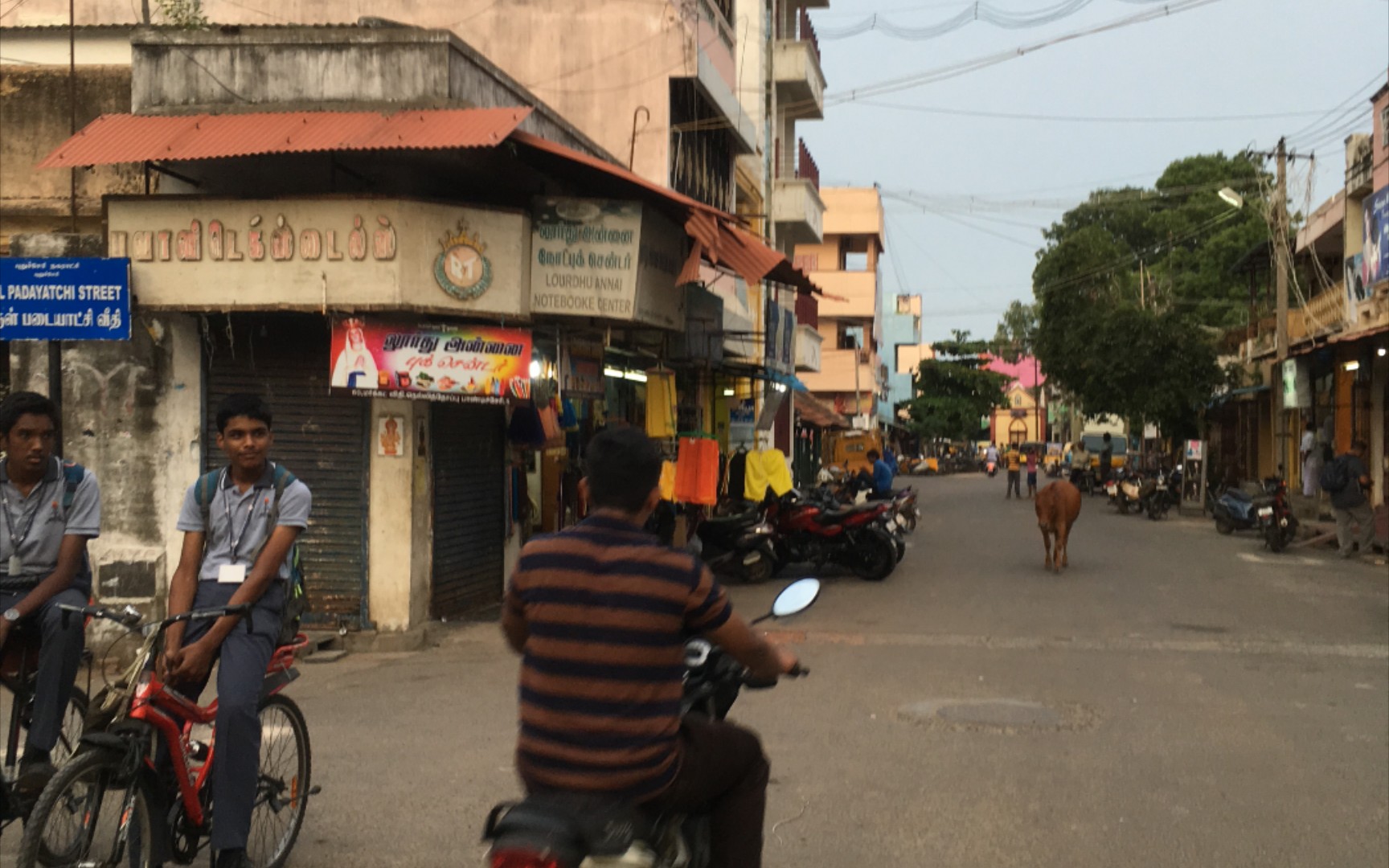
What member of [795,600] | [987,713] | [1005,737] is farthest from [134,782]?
[987,713]

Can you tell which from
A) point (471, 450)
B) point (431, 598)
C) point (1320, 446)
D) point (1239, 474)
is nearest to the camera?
point (431, 598)

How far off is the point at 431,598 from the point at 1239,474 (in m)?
34.2

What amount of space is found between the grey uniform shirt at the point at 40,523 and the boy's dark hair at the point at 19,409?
0.20 metres

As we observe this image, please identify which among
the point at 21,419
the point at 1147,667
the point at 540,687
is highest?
the point at 21,419

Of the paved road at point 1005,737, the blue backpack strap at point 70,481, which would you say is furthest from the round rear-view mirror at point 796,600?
the blue backpack strap at point 70,481

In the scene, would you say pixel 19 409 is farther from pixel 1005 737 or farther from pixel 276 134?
pixel 276 134

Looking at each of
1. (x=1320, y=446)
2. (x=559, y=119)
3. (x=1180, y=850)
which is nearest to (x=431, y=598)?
(x=559, y=119)

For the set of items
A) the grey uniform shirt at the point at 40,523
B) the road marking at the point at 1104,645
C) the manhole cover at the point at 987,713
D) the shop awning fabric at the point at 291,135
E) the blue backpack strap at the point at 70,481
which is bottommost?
the road marking at the point at 1104,645

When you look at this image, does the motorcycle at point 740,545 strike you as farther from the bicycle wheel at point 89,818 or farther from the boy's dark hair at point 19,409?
the bicycle wheel at point 89,818

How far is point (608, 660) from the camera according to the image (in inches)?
129

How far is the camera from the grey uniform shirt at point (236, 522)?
498 cm

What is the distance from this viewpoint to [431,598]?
1213 cm

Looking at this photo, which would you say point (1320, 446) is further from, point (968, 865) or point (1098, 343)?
point (968, 865)

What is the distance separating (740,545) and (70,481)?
1140 cm
